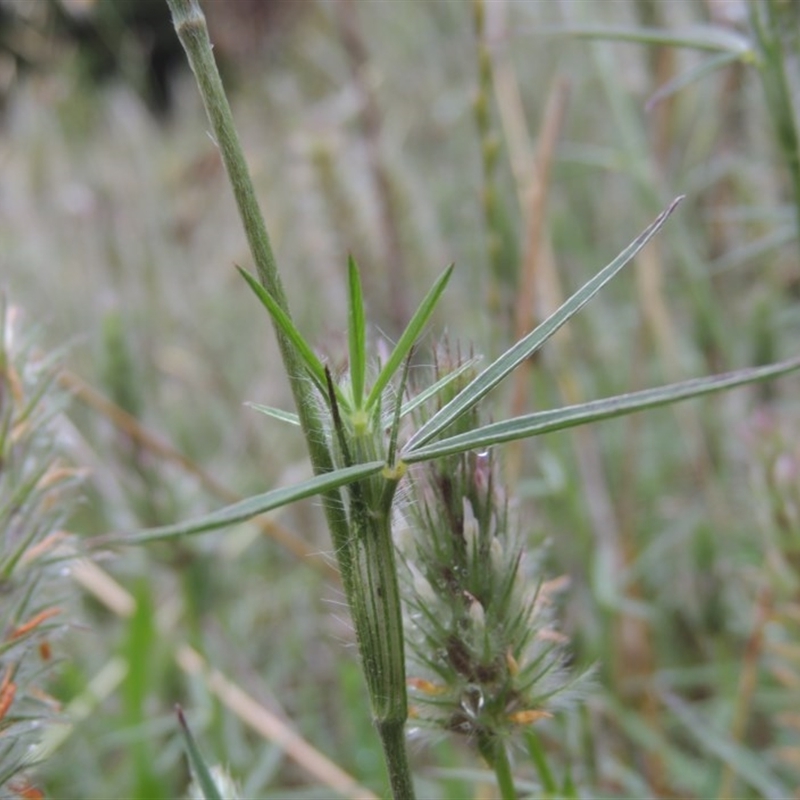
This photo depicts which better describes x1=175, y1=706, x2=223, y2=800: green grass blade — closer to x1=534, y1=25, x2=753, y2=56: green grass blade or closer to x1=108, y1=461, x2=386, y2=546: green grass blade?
x1=108, y1=461, x2=386, y2=546: green grass blade

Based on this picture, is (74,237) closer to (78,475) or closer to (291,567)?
(291,567)

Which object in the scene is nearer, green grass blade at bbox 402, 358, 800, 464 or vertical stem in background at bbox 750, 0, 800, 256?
green grass blade at bbox 402, 358, 800, 464

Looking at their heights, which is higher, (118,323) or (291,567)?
(118,323)

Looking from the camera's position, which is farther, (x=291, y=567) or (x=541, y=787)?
(x=291, y=567)

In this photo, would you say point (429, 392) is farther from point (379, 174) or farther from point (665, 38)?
point (379, 174)

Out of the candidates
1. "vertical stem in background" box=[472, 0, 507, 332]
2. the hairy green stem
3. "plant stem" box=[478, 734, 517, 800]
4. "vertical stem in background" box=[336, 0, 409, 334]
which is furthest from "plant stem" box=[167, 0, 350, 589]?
"vertical stem in background" box=[336, 0, 409, 334]

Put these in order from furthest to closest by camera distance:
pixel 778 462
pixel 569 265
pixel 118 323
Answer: pixel 569 265, pixel 118 323, pixel 778 462

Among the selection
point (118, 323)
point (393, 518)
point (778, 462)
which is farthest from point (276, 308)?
point (118, 323)
